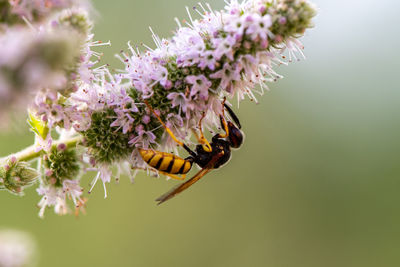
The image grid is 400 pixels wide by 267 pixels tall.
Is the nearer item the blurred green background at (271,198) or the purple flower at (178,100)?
the purple flower at (178,100)

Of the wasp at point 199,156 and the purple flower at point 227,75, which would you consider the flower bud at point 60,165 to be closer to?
the wasp at point 199,156

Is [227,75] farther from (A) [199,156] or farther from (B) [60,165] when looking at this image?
(B) [60,165]

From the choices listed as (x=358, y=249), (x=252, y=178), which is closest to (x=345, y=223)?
(x=358, y=249)

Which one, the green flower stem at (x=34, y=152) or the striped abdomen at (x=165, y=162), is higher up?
the green flower stem at (x=34, y=152)

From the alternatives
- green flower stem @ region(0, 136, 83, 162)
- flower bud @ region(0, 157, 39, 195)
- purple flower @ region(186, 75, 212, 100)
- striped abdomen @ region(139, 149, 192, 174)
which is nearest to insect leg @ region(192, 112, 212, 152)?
striped abdomen @ region(139, 149, 192, 174)

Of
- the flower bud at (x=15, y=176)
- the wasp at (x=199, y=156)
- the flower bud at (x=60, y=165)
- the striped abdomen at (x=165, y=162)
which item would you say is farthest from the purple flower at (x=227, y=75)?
the flower bud at (x=15, y=176)

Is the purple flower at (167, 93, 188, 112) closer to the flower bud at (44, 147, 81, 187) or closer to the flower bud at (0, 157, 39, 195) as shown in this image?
the flower bud at (44, 147, 81, 187)
